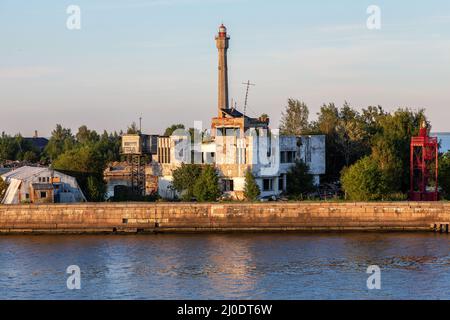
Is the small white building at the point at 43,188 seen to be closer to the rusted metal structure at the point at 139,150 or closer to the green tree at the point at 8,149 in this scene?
the rusted metal structure at the point at 139,150

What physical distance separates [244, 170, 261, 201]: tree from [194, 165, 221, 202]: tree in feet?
6.49

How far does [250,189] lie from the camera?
6769cm

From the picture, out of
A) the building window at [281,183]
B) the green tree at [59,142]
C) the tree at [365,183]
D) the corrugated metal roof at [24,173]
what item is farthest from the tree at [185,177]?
the green tree at [59,142]

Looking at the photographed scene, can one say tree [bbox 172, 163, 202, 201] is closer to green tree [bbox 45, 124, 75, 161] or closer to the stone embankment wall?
the stone embankment wall

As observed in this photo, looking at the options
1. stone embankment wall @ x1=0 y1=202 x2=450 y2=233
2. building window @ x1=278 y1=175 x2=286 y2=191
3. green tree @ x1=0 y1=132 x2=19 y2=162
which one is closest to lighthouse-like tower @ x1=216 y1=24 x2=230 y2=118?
building window @ x1=278 y1=175 x2=286 y2=191

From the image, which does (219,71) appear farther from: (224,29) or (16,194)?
(16,194)

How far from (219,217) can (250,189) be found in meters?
6.26

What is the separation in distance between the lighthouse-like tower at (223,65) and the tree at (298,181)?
24268 millimetres

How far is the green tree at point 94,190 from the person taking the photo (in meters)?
69.9

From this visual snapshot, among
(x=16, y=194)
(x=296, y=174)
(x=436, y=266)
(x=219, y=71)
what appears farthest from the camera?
(x=219, y=71)

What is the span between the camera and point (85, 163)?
75688 mm

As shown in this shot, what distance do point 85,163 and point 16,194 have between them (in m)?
10.0

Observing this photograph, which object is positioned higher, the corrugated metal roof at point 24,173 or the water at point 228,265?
the corrugated metal roof at point 24,173
